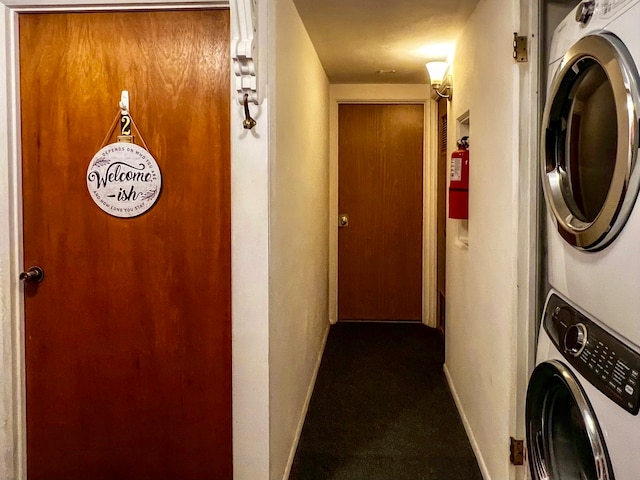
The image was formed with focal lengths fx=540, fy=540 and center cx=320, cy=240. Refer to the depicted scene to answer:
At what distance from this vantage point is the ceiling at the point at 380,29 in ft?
8.18

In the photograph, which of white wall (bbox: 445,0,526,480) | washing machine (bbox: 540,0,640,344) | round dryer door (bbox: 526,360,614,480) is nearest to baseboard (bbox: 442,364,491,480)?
white wall (bbox: 445,0,526,480)

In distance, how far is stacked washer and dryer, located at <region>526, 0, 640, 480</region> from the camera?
1038 mm

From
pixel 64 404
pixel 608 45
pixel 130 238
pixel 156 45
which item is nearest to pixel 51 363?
pixel 64 404

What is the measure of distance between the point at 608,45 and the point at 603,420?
0.78 meters

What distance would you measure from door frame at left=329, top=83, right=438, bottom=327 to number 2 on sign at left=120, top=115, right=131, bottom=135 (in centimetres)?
285

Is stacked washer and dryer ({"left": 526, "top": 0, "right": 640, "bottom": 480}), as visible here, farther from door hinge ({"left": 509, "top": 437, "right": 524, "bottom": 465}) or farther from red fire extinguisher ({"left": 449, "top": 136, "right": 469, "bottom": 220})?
red fire extinguisher ({"left": 449, "top": 136, "right": 469, "bottom": 220})

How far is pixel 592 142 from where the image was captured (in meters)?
1.28

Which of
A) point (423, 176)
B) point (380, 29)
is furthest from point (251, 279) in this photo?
point (423, 176)

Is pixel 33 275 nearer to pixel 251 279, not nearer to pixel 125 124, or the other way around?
pixel 125 124

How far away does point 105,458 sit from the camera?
201cm

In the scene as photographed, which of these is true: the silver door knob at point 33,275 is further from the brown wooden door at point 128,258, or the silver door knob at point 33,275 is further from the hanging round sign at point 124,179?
the hanging round sign at point 124,179

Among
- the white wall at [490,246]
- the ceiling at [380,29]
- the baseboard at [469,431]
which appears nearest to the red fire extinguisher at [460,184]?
the white wall at [490,246]

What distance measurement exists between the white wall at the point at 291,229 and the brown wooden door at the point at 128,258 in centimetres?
18

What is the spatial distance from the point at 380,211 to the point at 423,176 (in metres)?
0.48
